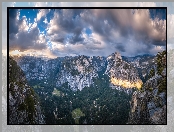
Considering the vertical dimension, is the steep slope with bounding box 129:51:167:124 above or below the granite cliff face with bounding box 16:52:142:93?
below

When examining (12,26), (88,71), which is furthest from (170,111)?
(12,26)

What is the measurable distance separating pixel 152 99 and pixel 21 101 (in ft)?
7.66

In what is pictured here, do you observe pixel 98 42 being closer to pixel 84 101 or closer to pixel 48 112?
pixel 84 101

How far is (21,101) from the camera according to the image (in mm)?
5246

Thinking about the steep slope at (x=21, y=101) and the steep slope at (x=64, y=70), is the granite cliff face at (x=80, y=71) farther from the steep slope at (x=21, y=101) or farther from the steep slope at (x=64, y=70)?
the steep slope at (x=21, y=101)

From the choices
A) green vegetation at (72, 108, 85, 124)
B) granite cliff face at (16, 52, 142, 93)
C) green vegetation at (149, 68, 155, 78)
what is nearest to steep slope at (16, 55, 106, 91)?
granite cliff face at (16, 52, 142, 93)

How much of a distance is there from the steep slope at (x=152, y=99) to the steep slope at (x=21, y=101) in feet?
5.62

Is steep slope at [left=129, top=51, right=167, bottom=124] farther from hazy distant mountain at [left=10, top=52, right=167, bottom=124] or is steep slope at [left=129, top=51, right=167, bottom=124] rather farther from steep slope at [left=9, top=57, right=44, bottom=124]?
steep slope at [left=9, top=57, right=44, bottom=124]

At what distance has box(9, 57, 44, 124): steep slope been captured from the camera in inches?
205

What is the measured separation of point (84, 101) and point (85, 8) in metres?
1.65

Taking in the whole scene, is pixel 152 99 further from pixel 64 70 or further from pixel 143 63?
pixel 64 70

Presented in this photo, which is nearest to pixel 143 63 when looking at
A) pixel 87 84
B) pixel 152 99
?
pixel 152 99

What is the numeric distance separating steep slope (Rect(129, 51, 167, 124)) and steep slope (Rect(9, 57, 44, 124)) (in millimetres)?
1714

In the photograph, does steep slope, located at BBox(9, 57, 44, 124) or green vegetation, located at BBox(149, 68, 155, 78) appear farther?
green vegetation, located at BBox(149, 68, 155, 78)
